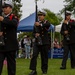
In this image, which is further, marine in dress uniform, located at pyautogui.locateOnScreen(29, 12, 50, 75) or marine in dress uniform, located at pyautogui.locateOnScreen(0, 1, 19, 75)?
marine in dress uniform, located at pyautogui.locateOnScreen(29, 12, 50, 75)

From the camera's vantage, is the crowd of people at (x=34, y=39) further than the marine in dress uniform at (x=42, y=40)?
No

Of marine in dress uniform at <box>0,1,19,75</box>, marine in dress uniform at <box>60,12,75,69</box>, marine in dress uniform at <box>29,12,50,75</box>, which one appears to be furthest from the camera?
marine in dress uniform at <box>60,12,75,69</box>

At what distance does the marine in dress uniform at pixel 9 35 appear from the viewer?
7475 millimetres

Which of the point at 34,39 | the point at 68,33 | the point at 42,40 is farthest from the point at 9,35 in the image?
the point at 68,33

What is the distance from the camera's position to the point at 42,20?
9.92 metres

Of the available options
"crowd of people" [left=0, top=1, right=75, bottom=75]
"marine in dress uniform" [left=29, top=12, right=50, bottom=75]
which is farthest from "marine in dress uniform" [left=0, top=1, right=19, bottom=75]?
"marine in dress uniform" [left=29, top=12, right=50, bottom=75]

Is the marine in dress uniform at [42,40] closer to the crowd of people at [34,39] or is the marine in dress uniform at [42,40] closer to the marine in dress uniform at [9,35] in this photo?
the crowd of people at [34,39]

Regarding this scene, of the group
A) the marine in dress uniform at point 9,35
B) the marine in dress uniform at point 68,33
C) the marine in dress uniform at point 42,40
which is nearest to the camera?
the marine in dress uniform at point 9,35

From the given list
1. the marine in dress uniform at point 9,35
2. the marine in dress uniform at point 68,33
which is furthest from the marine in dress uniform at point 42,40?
the marine in dress uniform at point 9,35

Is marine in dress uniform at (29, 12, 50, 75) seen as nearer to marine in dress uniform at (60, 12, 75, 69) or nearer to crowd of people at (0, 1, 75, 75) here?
crowd of people at (0, 1, 75, 75)

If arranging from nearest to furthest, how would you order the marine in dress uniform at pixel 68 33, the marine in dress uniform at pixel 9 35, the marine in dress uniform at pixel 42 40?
the marine in dress uniform at pixel 9 35 < the marine in dress uniform at pixel 42 40 < the marine in dress uniform at pixel 68 33

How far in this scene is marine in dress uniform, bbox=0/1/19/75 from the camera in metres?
7.47

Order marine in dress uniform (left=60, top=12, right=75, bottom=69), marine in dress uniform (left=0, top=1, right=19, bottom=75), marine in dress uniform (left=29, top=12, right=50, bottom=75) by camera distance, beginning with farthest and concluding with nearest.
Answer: marine in dress uniform (left=60, top=12, right=75, bottom=69)
marine in dress uniform (left=29, top=12, right=50, bottom=75)
marine in dress uniform (left=0, top=1, right=19, bottom=75)

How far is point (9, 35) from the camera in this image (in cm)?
765
